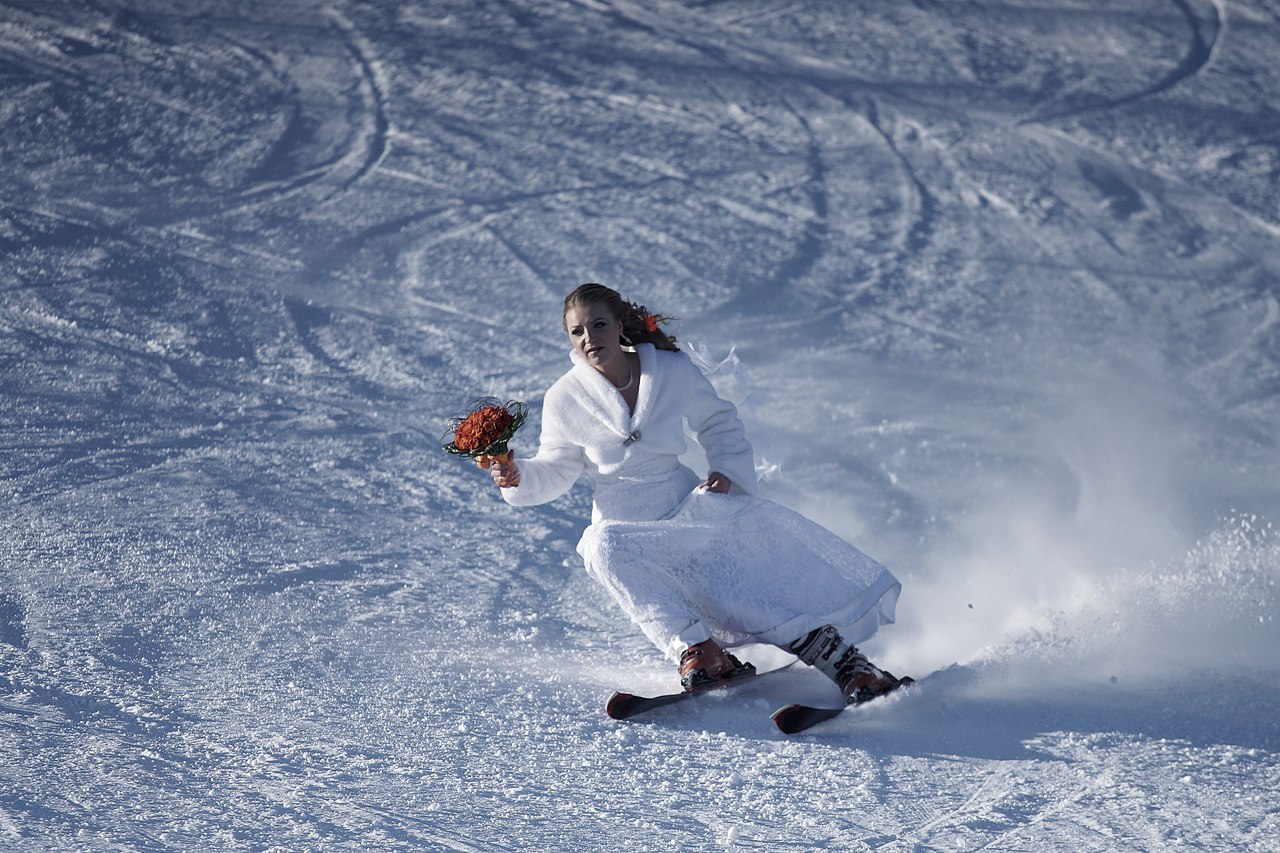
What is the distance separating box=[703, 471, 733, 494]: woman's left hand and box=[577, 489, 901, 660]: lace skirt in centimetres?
2

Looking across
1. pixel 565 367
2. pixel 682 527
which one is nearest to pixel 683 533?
pixel 682 527

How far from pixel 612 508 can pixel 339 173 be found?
4919 millimetres

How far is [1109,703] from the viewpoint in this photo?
3.24 m

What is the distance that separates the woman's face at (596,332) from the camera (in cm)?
333

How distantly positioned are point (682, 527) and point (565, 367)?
2872mm

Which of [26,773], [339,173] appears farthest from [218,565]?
[339,173]

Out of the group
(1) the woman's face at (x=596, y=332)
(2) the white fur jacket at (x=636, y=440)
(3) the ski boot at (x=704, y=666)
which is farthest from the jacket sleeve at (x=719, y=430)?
(3) the ski boot at (x=704, y=666)

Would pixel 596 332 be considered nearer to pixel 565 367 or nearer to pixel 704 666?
pixel 704 666

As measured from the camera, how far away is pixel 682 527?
3.30 meters

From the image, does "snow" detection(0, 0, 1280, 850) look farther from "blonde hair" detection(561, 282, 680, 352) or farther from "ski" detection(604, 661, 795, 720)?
"blonde hair" detection(561, 282, 680, 352)

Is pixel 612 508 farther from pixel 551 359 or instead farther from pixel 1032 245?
pixel 1032 245

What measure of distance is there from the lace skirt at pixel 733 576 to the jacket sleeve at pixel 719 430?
8cm

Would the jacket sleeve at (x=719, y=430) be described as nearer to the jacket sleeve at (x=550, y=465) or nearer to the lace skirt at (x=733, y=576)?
the lace skirt at (x=733, y=576)

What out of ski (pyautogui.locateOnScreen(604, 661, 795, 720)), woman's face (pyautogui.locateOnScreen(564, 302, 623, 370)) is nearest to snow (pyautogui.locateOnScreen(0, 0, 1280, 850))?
ski (pyautogui.locateOnScreen(604, 661, 795, 720))
